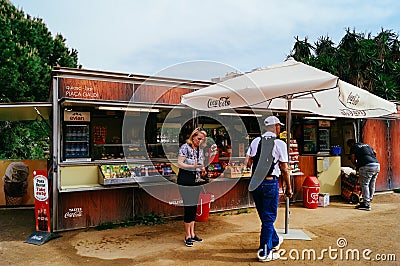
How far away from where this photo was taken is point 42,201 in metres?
5.35

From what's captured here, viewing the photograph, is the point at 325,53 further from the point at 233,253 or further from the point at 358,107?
the point at 233,253

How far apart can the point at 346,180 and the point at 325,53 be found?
17.4 meters

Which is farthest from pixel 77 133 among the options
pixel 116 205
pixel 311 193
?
pixel 311 193

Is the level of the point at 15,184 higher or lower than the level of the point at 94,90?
lower

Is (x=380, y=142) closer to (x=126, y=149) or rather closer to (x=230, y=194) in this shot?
(x=230, y=194)

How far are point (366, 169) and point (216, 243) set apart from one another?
4015 mm

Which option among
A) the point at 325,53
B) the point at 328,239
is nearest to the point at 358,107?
the point at 328,239

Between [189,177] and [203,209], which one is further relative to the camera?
[203,209]

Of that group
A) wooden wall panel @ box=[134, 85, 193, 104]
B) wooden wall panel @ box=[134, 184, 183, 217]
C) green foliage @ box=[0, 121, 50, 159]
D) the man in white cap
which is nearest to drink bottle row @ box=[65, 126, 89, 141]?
wooden wall panel @ box=[134, 85, 193, 104]

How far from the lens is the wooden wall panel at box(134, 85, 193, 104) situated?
6.23m

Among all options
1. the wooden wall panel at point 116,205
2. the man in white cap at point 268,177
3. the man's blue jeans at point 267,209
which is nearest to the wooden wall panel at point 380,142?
the man in white cap at point 268,177

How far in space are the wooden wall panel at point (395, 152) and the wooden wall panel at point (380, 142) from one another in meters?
0.26

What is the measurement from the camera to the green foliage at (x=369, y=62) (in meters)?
18.3

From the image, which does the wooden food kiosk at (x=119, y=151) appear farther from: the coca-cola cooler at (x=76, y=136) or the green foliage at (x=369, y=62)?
the green foliage at (x=369, y=62)
